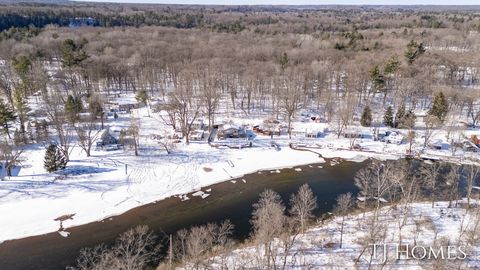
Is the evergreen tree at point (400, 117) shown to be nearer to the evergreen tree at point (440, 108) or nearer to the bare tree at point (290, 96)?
the evergreen tree at point (440, 108)

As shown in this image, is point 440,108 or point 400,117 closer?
point 440,108

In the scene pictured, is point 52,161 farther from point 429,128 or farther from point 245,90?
point 429,128

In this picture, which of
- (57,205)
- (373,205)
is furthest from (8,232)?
(373,205)

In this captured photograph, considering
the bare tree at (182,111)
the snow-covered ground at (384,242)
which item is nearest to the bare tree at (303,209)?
the snow-covered ground at (384,242)

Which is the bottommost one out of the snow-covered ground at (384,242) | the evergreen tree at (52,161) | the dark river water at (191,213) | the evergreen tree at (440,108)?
the dark river water at (191,213)

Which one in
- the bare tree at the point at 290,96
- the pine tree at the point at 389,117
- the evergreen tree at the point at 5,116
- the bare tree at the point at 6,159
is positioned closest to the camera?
the bare tree at the point at 6,159

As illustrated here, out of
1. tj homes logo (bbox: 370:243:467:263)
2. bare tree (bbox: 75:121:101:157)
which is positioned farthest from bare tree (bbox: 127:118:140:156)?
tj homes logo (bbox: 370:243:467:263)

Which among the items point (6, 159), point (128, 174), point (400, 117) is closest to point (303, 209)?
point (128, 174)
